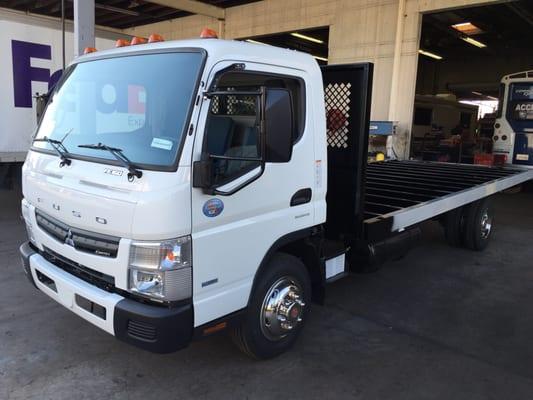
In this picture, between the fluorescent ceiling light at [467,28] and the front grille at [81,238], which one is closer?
the front grille at [81,238]

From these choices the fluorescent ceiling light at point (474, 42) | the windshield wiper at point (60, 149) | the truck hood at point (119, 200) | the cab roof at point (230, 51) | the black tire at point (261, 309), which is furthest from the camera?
the fluorescent ceiling light at point (474, 42)

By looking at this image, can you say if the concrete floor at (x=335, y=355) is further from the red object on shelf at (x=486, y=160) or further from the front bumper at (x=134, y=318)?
the red object on shelf at (x=486, y=160)

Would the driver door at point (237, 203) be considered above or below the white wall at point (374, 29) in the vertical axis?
below

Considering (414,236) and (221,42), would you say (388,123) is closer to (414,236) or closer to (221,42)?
(414,236)

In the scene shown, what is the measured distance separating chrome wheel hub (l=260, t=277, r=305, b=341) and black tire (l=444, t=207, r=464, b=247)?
12.1 ft

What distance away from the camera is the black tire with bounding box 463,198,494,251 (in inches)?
243

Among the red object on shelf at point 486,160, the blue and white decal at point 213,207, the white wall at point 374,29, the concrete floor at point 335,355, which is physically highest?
the white wall at point 374,29

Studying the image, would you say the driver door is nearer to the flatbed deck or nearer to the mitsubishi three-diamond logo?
the mitsubishi three-diamond logo

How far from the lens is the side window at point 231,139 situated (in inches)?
102

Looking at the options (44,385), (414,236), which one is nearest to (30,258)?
(44,385)

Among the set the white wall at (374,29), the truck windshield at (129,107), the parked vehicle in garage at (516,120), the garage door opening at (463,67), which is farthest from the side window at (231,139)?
the garage door opening at (463,67)

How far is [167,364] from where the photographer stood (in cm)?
328

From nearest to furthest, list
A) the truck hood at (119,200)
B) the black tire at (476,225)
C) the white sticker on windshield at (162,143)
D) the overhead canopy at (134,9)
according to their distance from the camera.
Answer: the truck hood at (119,200) < the white sticker on windshield at (162,143) < the black tire at (476,225) < the overhead canopy at (134,9)

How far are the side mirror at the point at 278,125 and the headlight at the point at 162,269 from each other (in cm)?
67
